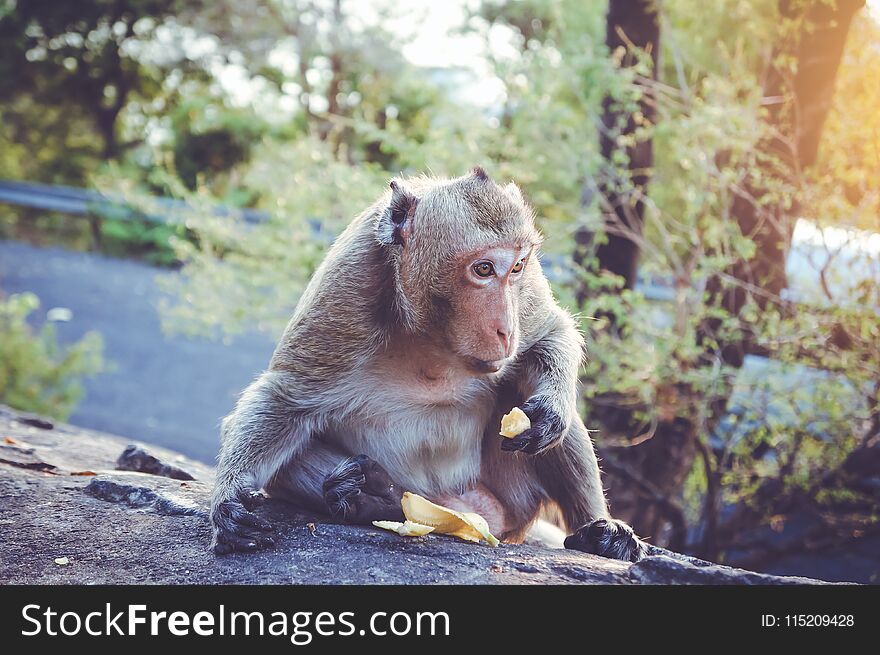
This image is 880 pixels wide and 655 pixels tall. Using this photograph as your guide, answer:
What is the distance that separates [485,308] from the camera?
116 inches

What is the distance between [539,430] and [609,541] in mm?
581

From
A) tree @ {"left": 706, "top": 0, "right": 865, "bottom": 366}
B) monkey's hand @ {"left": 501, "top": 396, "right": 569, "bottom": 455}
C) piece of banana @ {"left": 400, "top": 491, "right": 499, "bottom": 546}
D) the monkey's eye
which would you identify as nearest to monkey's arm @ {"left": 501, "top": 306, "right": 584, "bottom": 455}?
monkey's hand @ {"left": 501, "top": 396, "right": 569, "bottom": 455}

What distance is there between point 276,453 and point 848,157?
4234 millimetres

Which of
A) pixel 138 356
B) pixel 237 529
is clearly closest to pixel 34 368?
pixel 138 356

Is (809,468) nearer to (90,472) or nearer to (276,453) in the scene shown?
(276,453)

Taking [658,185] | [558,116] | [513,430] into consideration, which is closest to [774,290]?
[558,116]

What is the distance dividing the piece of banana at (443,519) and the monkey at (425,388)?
98mm

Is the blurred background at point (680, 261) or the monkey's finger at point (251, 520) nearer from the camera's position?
the monkey's finger at point (251, 520)

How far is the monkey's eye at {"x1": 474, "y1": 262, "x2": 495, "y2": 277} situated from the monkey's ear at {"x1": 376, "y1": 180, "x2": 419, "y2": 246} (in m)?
0.36

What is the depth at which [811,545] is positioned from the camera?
5930 millimetres

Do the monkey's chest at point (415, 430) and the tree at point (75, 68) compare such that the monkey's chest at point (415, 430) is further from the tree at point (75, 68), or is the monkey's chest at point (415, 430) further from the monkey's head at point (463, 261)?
the tree at point (75, 68)

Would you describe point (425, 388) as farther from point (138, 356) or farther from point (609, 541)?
point (138, 356)

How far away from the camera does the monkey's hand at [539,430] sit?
3.02 m

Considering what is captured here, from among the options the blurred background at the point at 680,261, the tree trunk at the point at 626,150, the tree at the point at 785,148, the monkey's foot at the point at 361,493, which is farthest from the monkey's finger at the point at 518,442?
the tree trunk at the point at 626,150
